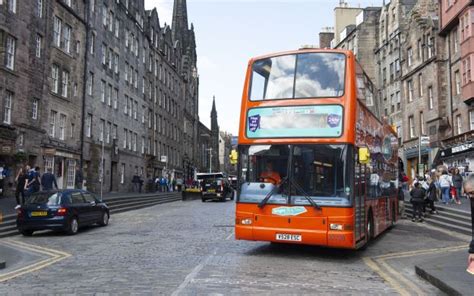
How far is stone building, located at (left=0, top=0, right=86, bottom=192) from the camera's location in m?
25.5

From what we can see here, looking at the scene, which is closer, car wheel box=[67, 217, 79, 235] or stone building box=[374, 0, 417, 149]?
car wheel box=[67, 217, 79, 235]

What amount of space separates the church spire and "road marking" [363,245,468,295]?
6477 cm

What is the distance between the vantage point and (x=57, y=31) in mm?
32406

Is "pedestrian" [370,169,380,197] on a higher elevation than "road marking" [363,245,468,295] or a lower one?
higher

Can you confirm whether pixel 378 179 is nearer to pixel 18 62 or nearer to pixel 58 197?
pixel 58 197

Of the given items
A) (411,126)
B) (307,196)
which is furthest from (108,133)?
(307,196)

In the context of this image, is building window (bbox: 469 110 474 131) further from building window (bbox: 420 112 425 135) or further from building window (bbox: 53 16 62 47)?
building window (bbox: 53 16 62 47)

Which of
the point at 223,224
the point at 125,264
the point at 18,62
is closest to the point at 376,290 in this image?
the point at 125,264

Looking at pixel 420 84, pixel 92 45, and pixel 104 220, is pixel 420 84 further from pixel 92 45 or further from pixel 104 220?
pixel 104 220

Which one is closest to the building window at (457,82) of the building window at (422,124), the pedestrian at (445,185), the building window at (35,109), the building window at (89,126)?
the building window at (422,124)

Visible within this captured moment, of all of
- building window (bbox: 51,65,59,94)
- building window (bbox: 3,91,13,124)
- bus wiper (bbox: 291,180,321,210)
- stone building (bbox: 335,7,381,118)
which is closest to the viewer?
bus wiper (bbox: 291,180,321,210)

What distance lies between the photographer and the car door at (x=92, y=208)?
17453mm

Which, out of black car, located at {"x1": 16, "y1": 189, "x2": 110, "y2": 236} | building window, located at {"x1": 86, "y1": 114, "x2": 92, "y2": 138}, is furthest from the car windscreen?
building window, located at {"x1": 86, "y1": 114, "x2": 92, "y2": 138}

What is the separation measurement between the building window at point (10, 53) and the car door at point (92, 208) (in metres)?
11.6
